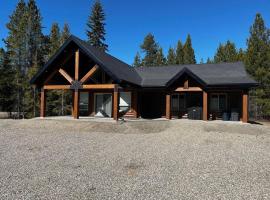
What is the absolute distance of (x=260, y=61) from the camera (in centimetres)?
2631

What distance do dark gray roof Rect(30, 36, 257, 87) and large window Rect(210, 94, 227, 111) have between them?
145 centimetres

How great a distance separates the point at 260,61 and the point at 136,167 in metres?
26.0

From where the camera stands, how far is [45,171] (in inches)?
217

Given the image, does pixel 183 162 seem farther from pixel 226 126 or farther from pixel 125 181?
pixel 226 126

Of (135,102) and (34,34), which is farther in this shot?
(34,34)

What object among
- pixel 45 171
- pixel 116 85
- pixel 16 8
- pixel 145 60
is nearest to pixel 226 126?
pixel 116 85

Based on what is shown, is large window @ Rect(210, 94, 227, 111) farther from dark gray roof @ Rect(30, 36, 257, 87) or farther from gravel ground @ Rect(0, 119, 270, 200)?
gravel ground @ Rect(0, 119, 270, 200)

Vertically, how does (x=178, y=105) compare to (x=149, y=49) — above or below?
below

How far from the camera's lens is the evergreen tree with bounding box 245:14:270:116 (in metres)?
25.6

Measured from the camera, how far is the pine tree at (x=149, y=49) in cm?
6003

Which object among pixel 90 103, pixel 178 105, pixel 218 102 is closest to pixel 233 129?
pixel 218 102

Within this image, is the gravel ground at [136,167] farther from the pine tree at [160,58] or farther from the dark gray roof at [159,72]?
the pine tree at [160,58]

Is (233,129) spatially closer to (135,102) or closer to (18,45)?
(135,102)

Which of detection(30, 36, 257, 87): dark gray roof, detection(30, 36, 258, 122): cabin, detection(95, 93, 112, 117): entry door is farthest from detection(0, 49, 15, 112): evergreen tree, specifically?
detection(95, 93, 112, 117): entry door
